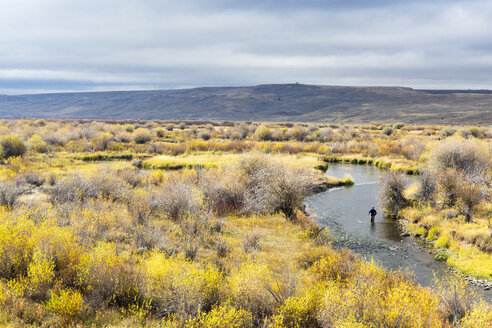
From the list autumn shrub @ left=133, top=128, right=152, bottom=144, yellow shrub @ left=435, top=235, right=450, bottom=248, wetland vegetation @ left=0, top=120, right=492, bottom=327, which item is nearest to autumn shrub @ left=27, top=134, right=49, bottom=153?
wetland vegetation @ left=0, top=120, right=492, bottom=327

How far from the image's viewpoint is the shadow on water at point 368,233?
45.1 feet

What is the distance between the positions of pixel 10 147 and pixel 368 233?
33.2 m

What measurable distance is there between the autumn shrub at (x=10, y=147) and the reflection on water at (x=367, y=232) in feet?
93.9

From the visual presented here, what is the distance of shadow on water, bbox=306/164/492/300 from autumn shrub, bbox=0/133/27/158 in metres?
28.6

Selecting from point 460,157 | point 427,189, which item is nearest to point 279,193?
point 427,189

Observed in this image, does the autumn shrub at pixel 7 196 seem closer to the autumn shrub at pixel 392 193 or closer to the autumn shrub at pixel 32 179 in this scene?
the autumn shrub at pixel 32 179

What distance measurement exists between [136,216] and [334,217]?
1206 centimetres

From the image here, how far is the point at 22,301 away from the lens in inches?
276

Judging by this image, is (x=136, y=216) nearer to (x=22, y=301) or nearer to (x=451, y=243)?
(x=22, y=301)

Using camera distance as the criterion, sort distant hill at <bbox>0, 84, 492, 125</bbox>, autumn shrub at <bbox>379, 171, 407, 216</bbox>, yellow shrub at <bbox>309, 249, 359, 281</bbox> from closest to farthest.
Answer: yellow shrub at <bbox>309, 249, 359, 281</bbox>, autumn shrub at <bbox>379, 171, 407, 216</bbox>, distant hill at <bbox>0, 84, 492, 125</bbox>

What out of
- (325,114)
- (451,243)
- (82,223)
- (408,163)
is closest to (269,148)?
(408,163)

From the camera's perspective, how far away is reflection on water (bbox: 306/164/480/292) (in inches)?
545

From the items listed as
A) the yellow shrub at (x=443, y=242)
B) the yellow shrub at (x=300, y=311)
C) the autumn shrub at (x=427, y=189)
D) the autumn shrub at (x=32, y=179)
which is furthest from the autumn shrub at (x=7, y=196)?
the autumn shrub at (x=427, y=189)

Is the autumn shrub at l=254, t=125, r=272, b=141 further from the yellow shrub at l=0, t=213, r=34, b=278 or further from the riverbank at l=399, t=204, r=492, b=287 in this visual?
the yellow shrub at l=0, t=213, r=34, b=278
